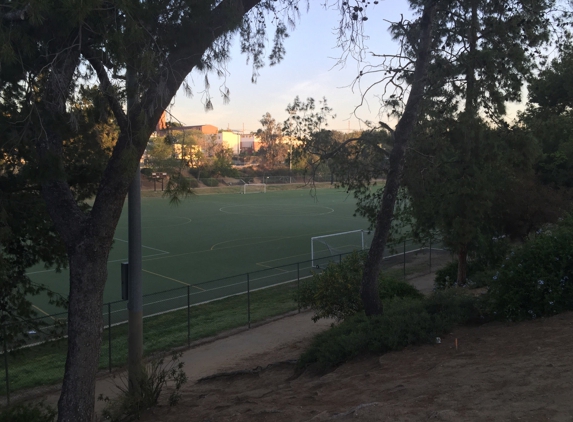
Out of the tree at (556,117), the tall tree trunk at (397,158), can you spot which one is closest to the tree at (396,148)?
the tall tree trunk at (397,158)

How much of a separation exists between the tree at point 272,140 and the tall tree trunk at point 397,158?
11.0 feet

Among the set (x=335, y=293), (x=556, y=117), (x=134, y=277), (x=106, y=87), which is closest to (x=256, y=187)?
(x=556, y=117)

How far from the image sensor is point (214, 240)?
37.4 meters

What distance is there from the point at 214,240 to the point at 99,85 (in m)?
29.4

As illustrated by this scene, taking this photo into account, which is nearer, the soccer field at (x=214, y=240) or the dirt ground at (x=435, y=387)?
the dirt ground at (x=435, y=387)

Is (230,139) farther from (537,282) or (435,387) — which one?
(435,387)

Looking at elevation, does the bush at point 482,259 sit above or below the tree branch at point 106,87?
below

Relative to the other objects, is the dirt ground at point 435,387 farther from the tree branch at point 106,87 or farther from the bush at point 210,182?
the bush at point 210,182

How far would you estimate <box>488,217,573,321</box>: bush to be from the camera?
8.81 meters

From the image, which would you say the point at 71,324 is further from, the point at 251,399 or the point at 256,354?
the point at 256,354

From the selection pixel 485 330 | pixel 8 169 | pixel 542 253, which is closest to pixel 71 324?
pixel 8 169

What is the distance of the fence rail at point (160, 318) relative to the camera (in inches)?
502

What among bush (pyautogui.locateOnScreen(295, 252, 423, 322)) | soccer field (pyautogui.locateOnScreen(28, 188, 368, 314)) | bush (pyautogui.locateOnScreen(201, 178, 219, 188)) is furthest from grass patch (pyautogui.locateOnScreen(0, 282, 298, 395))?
bush (pyautogui.locateOnScreen(201, 178, 219, 188))

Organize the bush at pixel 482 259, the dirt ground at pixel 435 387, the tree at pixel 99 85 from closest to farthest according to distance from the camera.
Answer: the dirt ground at pixel 435 387
the tree at pixel 99 85
the bush at pixel 482 259
